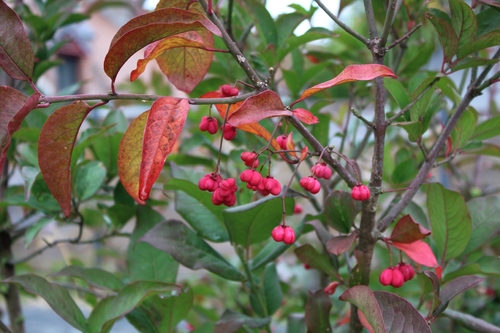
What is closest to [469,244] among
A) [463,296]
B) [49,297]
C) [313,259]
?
[313,259]

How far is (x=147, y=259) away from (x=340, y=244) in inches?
18.5

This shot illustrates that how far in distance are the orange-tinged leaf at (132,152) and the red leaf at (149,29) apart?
0.07 m

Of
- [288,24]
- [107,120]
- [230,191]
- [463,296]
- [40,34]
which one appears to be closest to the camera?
[230,191]

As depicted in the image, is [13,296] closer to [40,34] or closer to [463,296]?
[40,34]

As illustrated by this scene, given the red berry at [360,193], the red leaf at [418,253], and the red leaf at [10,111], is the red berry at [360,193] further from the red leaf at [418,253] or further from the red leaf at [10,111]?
the red leaf at [10,111]

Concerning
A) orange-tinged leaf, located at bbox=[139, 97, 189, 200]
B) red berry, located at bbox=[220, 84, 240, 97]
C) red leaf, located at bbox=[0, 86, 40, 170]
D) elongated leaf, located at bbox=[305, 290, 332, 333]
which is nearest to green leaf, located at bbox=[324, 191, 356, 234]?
elongated leaf, located at bbox=[305, 290, 332, 333]

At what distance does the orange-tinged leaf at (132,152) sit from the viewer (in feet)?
2.20

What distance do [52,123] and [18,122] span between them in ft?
0.22

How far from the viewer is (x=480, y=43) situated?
0.81m

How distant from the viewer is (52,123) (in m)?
0.66

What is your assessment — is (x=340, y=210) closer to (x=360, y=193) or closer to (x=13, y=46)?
(x=360, y=193)

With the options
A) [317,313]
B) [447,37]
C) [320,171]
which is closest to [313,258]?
[317,313]

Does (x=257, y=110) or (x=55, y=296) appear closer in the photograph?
(x=257, y=110)

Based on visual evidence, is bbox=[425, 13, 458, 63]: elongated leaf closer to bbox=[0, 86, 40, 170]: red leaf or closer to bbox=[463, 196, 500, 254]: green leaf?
bbox=[463, 196, 500, 254]: green leaf
